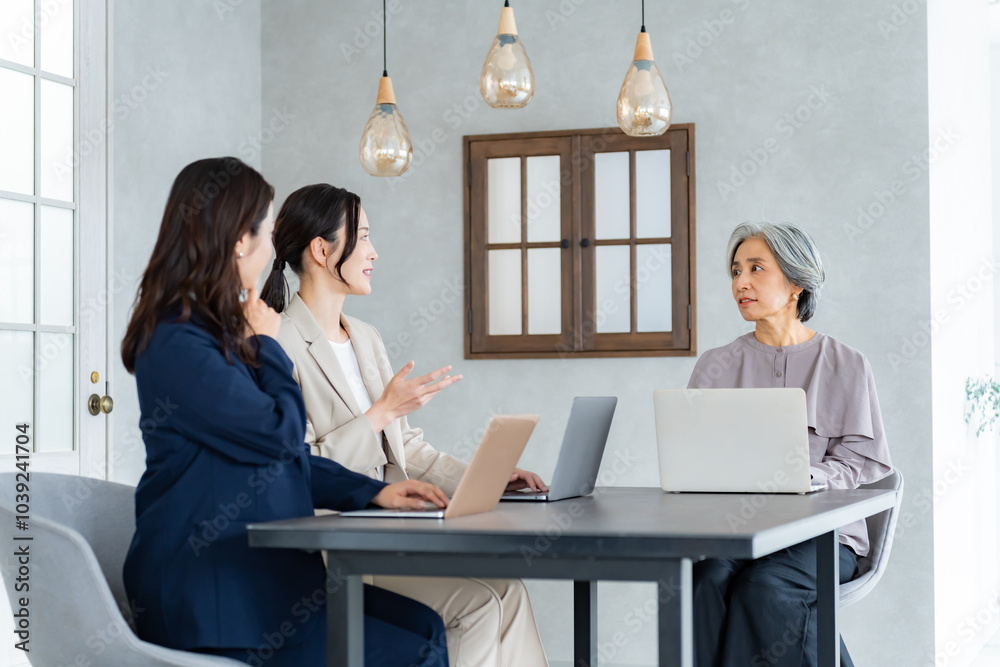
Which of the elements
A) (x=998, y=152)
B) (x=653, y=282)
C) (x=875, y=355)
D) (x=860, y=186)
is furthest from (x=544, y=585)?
(x=998, y=152)

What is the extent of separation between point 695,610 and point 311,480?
3.60 feet

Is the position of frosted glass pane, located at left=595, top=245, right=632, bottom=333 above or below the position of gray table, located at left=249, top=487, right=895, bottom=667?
above

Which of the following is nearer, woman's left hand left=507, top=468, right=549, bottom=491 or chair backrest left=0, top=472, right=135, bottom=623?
chair backrest left=0, top=472, right=135, bottom=623

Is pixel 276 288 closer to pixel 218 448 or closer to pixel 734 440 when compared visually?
Result: pixel 218 448

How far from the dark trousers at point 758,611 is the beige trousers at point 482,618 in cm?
45

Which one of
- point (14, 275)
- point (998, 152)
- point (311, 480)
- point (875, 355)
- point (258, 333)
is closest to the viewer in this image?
point (258, 333)

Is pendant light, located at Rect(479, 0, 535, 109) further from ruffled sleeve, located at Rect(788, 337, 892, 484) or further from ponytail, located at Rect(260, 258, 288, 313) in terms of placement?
ruffled sleeve, located at Rect(788, 337, 892, 484)

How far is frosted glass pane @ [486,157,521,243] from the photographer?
14.4ft

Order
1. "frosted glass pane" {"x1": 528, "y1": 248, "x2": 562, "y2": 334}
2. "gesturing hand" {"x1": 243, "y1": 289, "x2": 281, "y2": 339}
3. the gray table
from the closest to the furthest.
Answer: the gray table
"gesturing hand" {"x1": 243, "y1": 289, "x2": 281, "y2": 339}
"frosted glass pane" {"x1": 528, "y1": 248, "x2": 562, "y2": 334}

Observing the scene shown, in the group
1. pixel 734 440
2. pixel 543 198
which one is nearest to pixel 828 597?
pixel 734 440

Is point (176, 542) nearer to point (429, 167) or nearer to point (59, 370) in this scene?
point (59, 370)

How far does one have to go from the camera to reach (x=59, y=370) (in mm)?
3561

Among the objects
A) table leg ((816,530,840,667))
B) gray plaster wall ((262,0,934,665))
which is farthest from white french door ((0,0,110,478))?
table leg ((816,530,840,667))

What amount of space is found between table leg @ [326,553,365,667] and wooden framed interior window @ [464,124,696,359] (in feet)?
8.88
